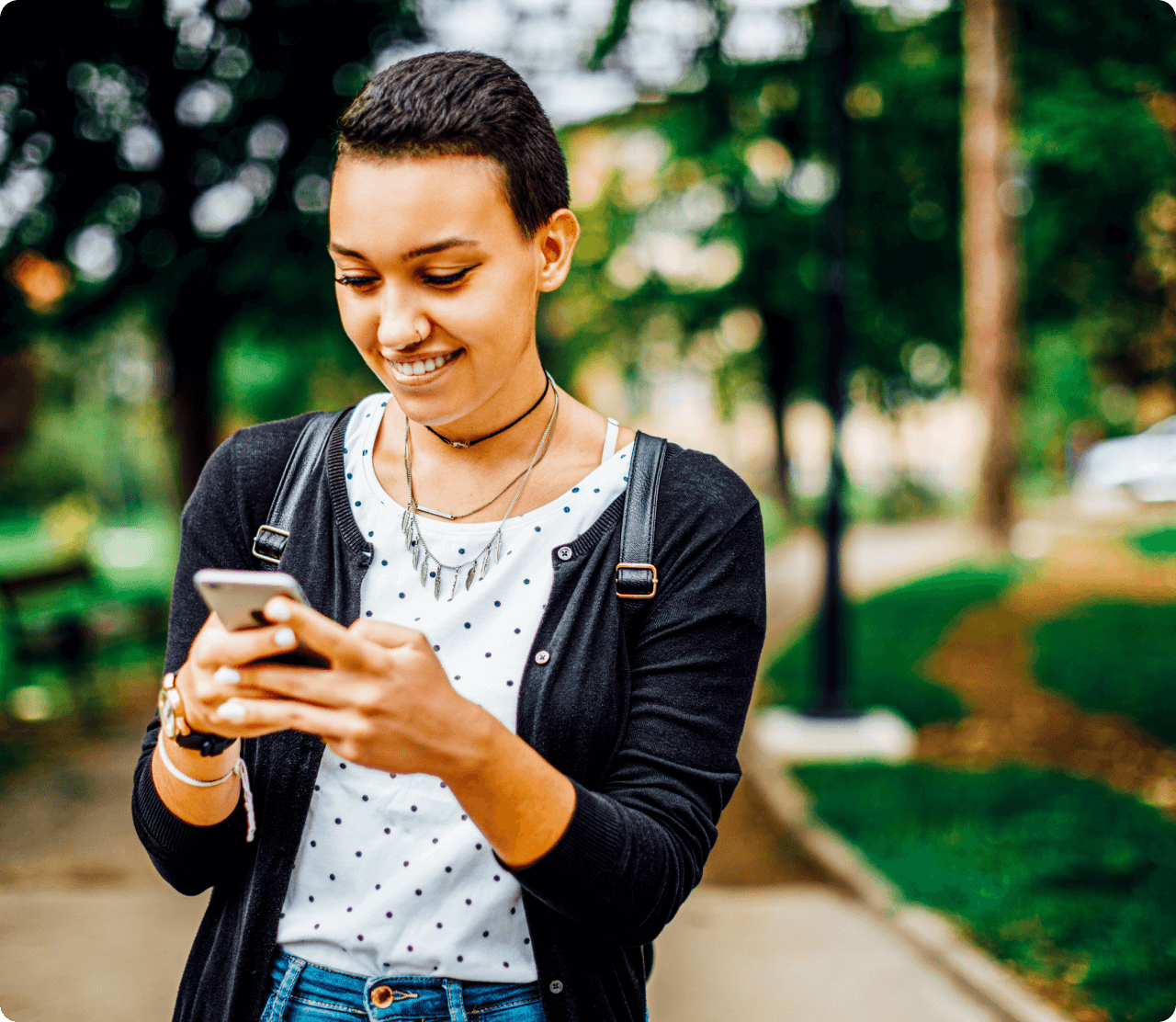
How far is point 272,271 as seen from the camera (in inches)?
301

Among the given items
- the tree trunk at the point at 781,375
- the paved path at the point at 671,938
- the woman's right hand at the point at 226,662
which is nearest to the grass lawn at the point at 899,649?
the paved path at the point at 671,938

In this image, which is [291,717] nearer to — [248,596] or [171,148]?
[248,596]

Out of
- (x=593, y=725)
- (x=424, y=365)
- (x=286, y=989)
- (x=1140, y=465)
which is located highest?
(x=424, y=365)

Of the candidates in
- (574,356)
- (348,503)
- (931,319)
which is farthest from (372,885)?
(574,356)

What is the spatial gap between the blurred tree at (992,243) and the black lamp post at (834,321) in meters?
5.36

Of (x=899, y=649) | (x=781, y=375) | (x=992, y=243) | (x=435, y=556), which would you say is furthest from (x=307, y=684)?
(x=781, y=375)

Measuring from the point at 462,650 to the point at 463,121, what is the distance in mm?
659

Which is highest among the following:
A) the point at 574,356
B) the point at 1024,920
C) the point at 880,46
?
the point at 880,46

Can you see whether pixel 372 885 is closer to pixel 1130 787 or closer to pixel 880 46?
pixel 1130 787

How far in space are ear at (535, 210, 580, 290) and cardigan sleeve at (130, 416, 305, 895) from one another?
0.44m

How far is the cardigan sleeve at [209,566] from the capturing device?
4.49ft

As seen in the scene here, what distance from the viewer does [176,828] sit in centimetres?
135

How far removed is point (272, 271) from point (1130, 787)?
6.45 metres

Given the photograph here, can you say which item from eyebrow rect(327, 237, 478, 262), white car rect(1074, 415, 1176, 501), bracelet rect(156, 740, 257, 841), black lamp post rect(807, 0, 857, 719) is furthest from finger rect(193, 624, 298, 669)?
white car rect(1074, 415, 1176, 501)
